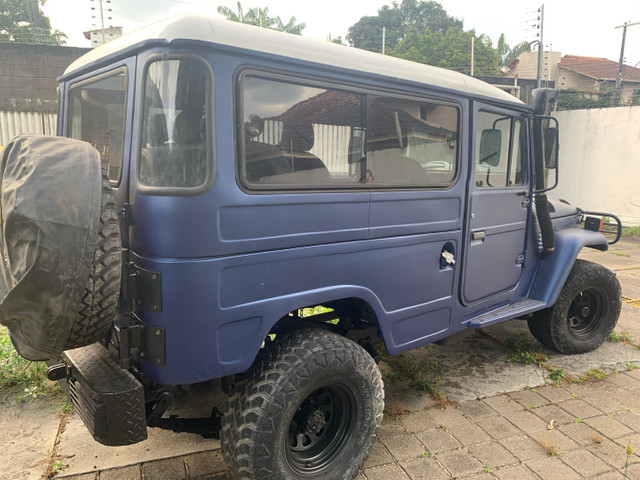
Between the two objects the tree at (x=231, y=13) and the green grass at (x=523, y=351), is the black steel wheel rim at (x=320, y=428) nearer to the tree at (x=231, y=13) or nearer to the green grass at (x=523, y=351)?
the green grass at (x=523, y=351)

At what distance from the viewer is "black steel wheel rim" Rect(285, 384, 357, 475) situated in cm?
249

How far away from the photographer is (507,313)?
3.56 metres

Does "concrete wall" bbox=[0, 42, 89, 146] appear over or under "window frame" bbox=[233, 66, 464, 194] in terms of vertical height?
over

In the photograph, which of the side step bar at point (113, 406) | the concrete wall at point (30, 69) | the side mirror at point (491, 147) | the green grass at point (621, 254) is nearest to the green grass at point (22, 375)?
the side step bar at point (113, 406)

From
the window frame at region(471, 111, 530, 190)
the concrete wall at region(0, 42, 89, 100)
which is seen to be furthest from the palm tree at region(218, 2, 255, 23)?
the window frame at region(471, 111, 530, 190)

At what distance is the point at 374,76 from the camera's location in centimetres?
256

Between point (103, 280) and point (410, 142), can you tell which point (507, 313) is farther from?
point (103, 280)

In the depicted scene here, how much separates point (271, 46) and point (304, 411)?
183 cm

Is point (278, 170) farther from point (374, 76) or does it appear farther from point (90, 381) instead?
point (90, 381)

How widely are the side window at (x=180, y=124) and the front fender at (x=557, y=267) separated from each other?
9.98ft

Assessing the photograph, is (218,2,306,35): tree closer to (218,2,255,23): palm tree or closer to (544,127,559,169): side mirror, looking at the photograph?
(218,2,255,23): palm tree

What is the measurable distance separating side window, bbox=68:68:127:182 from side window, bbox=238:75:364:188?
63 centimetres

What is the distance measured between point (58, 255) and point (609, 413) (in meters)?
3.54

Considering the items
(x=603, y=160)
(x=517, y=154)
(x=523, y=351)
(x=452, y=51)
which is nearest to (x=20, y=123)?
(x=517, y=154)
